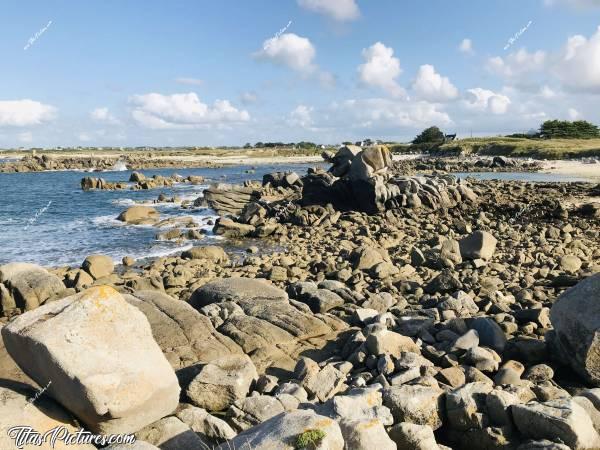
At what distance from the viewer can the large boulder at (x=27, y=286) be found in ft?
50.0

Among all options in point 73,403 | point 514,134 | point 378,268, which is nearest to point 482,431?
point 73,403

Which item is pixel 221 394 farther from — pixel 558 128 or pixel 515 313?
pixel 558 128

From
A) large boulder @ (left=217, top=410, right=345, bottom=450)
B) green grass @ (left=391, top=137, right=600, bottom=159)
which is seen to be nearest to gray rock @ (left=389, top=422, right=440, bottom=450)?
large boulder @ (left=217, top=410, right=345, bottom=450)

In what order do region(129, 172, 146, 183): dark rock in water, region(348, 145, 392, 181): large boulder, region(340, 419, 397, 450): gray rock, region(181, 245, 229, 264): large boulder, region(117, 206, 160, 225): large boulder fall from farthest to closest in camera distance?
region(129, 172, 146, 183): dark rock in water, region(348, 145, 392, 181): large boulder, region(117, 206, 160, 225): large boulder, region(181, 245, 229, 264): large boulder, region(340, 419, 397, 450): gray rock

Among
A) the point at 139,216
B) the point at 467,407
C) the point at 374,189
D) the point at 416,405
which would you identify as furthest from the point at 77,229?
the point at 467,407

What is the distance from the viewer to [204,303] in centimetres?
1296

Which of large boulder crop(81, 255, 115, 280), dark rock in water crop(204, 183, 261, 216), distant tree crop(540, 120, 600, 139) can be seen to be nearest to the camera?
large boulder crop(81, 255, 115, 280)

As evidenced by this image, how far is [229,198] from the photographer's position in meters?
44.5

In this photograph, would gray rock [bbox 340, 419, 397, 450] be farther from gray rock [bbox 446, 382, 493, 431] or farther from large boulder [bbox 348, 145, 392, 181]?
large boulder [bbox 348, 145, 392, 181]

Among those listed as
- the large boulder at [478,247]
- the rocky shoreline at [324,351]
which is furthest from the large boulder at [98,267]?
the large boulder at [478,247]

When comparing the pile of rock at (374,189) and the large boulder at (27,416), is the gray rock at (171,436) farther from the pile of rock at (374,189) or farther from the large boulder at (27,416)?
the pile of rock at (374,189)

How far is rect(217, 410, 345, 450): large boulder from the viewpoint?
488 cm

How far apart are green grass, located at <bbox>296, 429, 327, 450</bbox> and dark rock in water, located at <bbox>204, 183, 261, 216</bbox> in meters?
35.7

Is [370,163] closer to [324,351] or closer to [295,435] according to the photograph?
[324,351]
